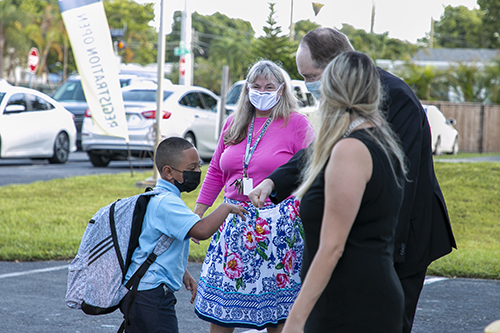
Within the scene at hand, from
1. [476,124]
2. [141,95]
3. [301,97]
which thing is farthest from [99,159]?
[476,124]

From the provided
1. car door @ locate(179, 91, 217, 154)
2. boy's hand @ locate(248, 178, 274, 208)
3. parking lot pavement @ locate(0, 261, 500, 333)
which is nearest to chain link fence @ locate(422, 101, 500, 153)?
car door @ locate(179, 91, 217, 154)

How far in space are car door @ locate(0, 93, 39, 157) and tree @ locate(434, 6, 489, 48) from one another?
151 feet

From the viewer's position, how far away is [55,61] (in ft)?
189

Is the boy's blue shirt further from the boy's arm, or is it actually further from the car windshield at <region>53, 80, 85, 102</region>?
the car windshield at <region>53, 80, 85, 102</region>

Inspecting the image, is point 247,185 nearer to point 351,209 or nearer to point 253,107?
point 253,107

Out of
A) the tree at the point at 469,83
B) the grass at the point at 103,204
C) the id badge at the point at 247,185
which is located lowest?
the grass at the point at 103,204

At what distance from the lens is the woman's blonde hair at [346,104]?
2.20m

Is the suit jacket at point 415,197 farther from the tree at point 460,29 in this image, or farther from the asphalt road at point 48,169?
the tree at point 460,29

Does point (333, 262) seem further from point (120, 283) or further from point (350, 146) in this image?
point (120, 283)

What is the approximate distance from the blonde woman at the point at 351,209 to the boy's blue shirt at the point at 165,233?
88cm

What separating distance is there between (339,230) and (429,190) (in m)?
0.88

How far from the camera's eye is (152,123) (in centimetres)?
1323

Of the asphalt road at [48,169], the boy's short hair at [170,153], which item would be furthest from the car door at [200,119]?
the boy's short hair at [170,153]

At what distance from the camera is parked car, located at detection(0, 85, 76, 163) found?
13906mm
